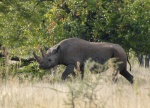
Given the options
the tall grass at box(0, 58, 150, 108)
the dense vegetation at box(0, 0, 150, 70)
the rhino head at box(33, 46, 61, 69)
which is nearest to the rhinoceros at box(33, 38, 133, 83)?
the rhino head at box(33, 46, 61, 69)

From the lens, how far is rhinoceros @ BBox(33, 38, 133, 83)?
16719 millimetres

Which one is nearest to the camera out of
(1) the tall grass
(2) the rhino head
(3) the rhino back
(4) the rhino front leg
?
(1) the tall grass

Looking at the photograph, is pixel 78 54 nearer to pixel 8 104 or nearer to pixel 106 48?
pixel 106 48

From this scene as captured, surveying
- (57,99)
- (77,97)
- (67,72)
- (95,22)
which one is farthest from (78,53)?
(77,97)

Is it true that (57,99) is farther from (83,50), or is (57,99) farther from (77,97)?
(83,50)

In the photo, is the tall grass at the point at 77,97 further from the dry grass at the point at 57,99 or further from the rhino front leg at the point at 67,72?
the rhino front leg at the point at 67,72

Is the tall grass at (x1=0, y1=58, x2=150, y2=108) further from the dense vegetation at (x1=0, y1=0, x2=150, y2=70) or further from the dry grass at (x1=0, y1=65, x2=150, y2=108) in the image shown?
the dense vegetation at (x1=0, y1=0, x2=150, y2=70)

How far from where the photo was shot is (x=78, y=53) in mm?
16781

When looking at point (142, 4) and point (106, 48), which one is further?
point (142, 4)

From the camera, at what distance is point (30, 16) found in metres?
18.7

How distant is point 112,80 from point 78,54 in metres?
5.15

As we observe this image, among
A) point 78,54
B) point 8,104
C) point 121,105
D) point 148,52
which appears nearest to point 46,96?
point 8,104

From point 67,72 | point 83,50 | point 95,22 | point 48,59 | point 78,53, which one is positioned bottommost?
point 67,72

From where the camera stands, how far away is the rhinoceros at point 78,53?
54.9 ft
